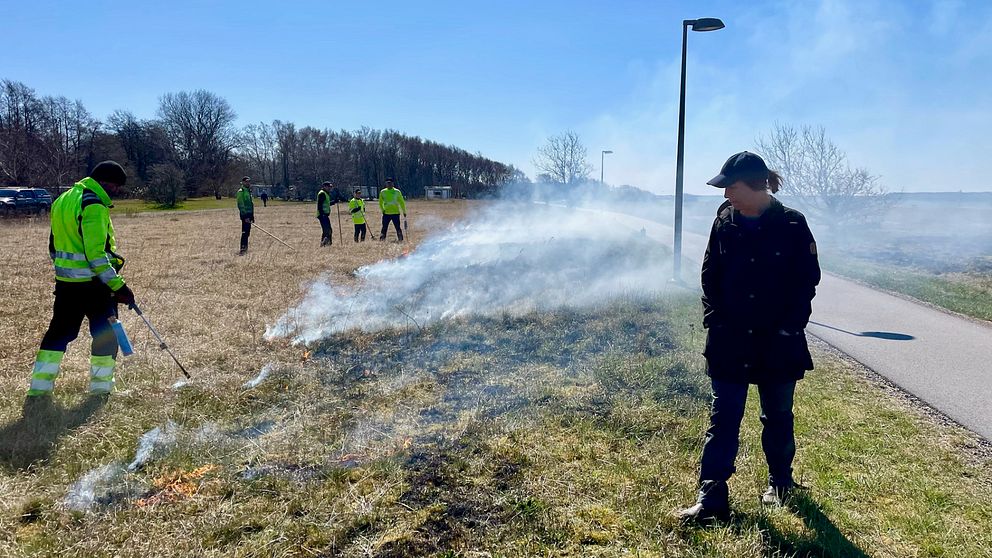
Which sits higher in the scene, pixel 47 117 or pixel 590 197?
pixel 47 117

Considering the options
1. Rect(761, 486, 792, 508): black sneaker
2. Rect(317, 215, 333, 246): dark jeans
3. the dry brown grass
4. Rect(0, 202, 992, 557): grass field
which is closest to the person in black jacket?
Rect(761, 486, 792, 508): black sneaker

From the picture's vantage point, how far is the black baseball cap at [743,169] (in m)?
2.81

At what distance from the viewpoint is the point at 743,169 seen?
2.82 meters

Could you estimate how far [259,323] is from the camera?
7289 mm

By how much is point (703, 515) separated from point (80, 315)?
5294 mm

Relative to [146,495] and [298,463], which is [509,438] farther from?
[146,495]

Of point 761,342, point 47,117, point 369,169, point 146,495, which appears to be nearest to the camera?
point 761,342

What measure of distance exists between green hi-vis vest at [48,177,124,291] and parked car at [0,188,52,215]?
32.3 m

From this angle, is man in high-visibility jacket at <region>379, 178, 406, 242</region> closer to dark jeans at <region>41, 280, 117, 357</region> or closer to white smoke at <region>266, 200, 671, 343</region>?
white smoke at <region>266, 200, 671, 343</region>

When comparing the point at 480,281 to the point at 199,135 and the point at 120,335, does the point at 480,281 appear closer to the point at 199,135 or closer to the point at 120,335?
the point at 120,335

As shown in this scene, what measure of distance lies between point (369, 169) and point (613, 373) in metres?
77.5

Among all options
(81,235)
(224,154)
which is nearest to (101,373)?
(81,235)

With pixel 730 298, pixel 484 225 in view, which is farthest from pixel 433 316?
pixel 484 225

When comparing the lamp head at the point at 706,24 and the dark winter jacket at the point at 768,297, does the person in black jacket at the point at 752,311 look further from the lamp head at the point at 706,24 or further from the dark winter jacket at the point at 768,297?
the lamp head at the point at 706,24
